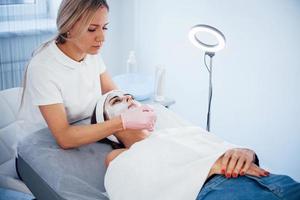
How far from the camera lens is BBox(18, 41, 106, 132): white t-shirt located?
120 cm

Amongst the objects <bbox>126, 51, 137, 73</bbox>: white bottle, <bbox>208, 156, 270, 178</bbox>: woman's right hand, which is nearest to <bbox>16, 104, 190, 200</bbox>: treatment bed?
<bbox>208, 156, 270, 178</bbox>: woman's right hand

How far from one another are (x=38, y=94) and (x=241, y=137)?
3.82 feet

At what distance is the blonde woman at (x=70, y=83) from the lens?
46.9 inches

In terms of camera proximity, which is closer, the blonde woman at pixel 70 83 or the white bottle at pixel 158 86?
the blonde woman at pixel 70 83

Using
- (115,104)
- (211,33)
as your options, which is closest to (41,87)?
(115,104)

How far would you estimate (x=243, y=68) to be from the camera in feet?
5.84

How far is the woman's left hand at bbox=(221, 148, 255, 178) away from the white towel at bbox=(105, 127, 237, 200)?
3 centimetres

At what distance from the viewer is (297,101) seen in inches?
63.8

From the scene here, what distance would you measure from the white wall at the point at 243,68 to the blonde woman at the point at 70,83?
745 millimetres

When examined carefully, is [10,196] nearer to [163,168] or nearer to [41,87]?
[41,87]

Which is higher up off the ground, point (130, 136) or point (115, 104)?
point (115, 104)

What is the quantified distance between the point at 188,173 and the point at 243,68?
100cm

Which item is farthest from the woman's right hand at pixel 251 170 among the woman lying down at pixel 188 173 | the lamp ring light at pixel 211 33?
the lamp ring light at pixel 211 33

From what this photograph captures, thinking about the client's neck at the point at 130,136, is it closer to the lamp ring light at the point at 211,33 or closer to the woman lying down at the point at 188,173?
the woman lying down at the point at 188,173
